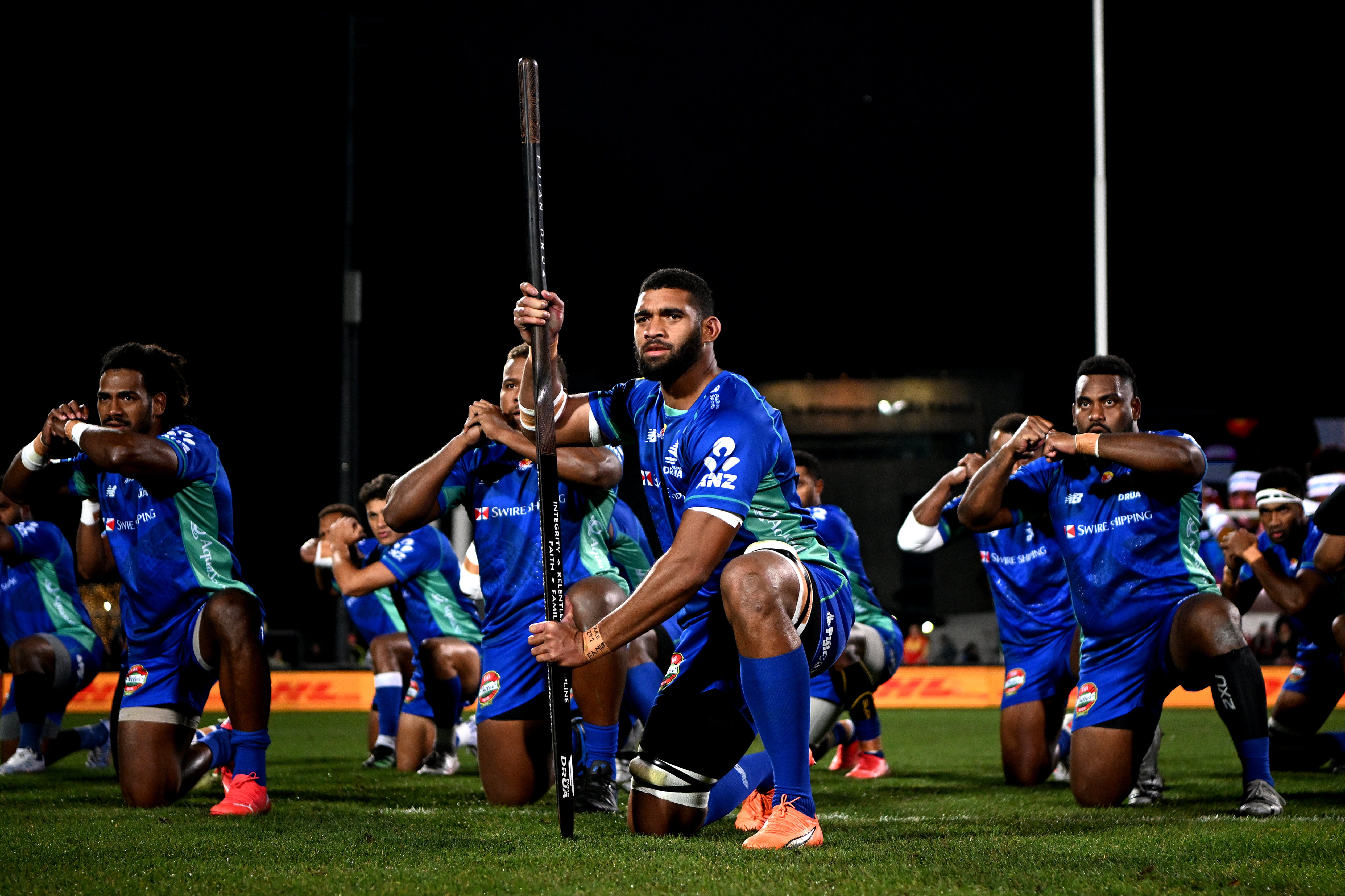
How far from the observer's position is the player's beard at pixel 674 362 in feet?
14.6

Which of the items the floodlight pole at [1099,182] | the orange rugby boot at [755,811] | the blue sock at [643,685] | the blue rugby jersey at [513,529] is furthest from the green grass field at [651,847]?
the floodlight pole at [1099,182]

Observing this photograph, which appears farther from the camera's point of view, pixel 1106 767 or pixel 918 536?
pixel 918 536

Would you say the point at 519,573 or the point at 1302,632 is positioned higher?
the point at 519,573

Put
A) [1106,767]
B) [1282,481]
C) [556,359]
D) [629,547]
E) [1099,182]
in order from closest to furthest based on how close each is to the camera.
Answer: [556,359] → [1106,767] → [629,547] → [1282,481] → [1099,182]

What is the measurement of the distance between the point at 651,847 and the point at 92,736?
6.02 meters

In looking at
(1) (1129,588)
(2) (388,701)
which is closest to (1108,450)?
(1) (1129,588)

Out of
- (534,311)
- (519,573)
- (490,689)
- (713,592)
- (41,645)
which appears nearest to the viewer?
(534,311)

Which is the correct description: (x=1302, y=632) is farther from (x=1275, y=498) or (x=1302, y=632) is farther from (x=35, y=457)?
(x=35, y=457)

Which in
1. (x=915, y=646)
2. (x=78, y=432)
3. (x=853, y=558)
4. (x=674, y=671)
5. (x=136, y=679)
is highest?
(x=78, y=432)

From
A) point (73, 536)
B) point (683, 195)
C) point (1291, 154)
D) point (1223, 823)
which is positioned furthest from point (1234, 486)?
point (73, 536)

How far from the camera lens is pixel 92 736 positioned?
856 centimetres

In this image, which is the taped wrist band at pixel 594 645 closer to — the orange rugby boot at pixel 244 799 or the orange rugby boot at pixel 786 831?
the orange rugby boot at pixel 786 831

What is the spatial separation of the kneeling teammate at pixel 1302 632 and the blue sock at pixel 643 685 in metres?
3.56

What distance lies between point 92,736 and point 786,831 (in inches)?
248
